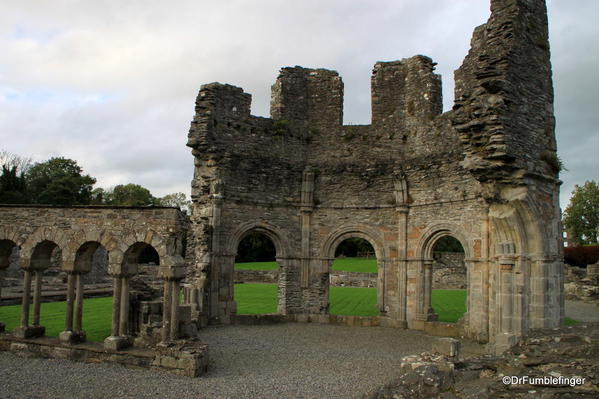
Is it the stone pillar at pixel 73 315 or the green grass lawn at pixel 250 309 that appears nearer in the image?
the stone pillar at pixel 73 315

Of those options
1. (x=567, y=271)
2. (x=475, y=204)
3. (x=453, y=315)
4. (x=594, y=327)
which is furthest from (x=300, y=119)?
(x=567, y=271)

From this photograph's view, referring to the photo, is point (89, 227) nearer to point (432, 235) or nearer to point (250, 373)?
point (250, 373)

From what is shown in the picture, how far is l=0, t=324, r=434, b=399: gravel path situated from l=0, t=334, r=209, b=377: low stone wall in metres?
0.22

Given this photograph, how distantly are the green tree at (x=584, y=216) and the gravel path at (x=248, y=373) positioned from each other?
42.5 meters

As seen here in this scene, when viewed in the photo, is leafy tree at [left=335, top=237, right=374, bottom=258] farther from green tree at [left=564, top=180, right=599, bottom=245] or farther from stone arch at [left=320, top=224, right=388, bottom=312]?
stone arch at [left=320, top=224, right=388, bottom=312]

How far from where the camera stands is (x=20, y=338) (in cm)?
1195

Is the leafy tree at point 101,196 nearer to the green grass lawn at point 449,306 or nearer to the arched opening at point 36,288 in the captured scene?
the green grass lawn at point 449,306

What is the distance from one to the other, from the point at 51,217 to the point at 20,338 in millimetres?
2966

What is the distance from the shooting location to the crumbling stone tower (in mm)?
12703

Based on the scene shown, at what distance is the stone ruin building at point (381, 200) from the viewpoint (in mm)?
11500

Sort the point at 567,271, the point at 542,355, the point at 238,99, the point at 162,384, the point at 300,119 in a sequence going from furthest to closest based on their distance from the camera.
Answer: the point at 567,271 → the point at 300,119 → the point at 238,99 → the point at 162,384 → the point at 542,355

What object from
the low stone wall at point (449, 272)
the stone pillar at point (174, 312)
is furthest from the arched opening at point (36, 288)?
the low stone wall at point (449, 272)

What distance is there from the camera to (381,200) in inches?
721

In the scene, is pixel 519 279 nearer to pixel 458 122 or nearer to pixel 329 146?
pixel 458 122
